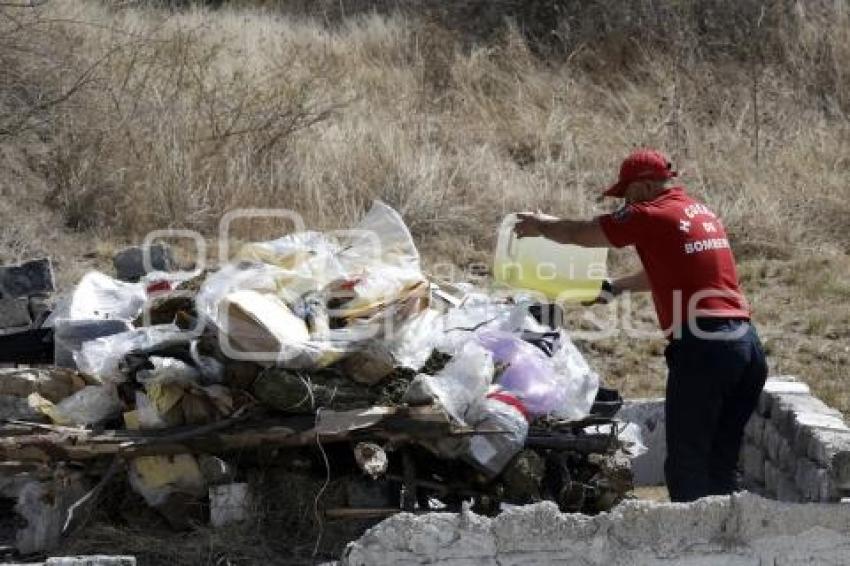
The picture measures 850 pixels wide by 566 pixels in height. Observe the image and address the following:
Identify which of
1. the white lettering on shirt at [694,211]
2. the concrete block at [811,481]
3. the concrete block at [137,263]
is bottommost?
the concrete block at [811,481]

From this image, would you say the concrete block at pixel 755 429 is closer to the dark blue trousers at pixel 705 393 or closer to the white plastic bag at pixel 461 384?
the dark blue trousers at pixel 705 393

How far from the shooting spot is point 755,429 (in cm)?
611

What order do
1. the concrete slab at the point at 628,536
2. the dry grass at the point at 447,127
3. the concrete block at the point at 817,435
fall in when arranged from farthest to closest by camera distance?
the dry grass at the point at 447,127 < the concrete block at the point at 817,435 < the concrete slab at the point at 628,536

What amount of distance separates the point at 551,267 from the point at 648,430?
0.99m

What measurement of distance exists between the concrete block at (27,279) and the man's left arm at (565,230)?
306cm

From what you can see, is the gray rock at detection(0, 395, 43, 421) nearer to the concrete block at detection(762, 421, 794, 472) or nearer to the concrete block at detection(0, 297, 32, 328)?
the concrete block at detection(0, 297, 32, 328)

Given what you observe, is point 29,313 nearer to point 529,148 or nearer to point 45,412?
point 45,412

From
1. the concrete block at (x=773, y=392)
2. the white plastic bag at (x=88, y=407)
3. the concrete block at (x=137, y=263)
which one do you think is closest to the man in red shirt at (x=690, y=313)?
the concrete block at (x=773, y=392)

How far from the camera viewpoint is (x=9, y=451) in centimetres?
508

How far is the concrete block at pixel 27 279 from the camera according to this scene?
7188mm

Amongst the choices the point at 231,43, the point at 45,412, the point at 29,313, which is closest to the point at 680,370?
the point at 45,412

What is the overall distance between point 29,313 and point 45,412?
1467 millimetres

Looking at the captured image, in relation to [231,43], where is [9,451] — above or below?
→ below

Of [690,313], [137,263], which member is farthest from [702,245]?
[137,263]
